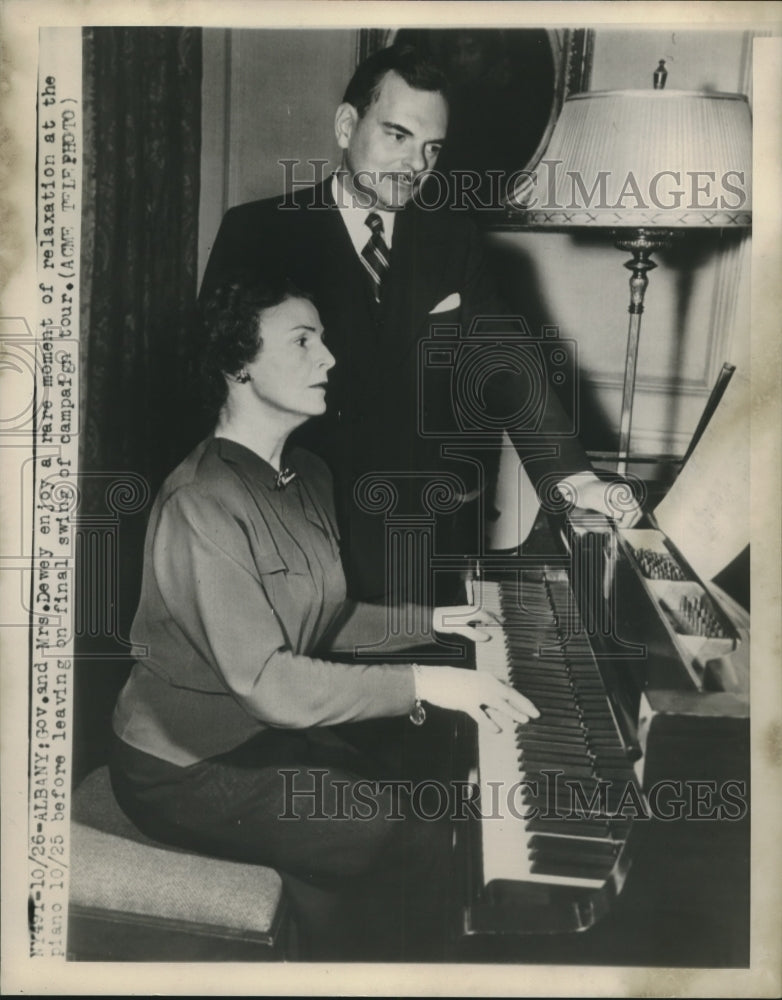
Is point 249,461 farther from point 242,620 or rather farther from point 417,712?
point 417,712

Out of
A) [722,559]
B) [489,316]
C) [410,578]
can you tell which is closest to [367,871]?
[410,578]

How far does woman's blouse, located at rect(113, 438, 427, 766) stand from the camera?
2.32 metres

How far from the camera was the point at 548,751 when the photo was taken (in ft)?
7.57

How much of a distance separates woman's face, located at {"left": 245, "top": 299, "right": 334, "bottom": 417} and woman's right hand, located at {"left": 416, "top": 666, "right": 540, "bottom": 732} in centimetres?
69

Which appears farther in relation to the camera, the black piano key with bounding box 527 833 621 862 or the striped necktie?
the striped necktie

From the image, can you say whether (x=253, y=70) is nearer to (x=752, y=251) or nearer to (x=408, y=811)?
(x=752, y=251)

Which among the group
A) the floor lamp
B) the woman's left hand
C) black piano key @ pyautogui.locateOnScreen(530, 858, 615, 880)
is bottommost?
black piano key @ pyautogui.locateOnScreen(530, 858, 615, 880)

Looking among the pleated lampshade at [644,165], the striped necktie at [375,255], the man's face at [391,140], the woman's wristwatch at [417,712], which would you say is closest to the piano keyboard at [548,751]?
the woman's wristwatch at [417,712]

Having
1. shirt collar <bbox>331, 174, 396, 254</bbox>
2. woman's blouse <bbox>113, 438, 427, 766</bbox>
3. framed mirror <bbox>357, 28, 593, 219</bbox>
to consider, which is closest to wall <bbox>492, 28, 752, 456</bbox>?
framed mirror <bbox>357, 28, 593, 219</bbox>

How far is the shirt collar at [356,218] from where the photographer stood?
7.89 ft

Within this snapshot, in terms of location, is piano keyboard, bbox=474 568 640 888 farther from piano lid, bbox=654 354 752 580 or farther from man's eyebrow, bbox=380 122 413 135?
man's eyebrow, bbox=380 122 413 135

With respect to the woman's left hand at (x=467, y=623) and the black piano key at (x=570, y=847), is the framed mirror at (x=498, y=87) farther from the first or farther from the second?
the black piano key at (x=570, y=847)

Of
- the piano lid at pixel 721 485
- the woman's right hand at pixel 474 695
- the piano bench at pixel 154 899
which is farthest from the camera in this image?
the piano lid at pixel 721 485

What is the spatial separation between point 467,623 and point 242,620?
20.4 inches
